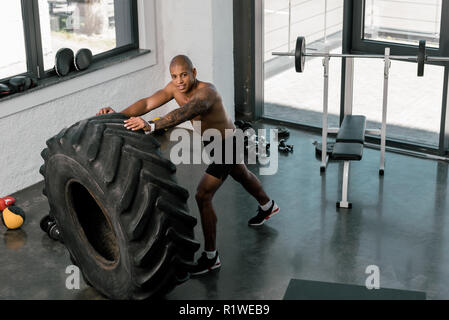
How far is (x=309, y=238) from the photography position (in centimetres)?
464

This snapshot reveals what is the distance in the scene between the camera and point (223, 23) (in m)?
6.26

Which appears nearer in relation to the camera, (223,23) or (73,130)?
(73,130)

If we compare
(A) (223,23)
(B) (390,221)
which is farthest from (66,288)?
(A) (223,23)

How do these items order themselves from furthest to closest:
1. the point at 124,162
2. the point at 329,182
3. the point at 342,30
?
1. the point at 342,30
2. the point at 329,182
3. the point at 124,162

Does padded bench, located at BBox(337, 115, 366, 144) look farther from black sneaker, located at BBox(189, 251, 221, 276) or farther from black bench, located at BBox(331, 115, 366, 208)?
black sneaker, located at BBox(189, 251, 221, 276)

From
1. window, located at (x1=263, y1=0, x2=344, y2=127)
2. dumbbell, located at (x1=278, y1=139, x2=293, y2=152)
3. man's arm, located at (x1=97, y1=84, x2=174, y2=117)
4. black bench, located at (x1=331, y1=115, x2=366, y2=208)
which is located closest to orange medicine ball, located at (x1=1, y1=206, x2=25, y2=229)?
man's arm, located at (x1=97, y1=84, x2=174, y2=117)

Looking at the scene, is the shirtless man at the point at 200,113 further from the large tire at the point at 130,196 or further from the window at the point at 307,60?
the window at the point at 307,60

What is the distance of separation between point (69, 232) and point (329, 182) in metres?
2.28

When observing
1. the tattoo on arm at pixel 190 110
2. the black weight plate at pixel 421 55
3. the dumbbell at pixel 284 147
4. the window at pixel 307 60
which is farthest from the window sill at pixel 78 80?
the black weight plate at pixel 421 55

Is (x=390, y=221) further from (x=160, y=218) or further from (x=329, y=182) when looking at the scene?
(x=160, y=218)

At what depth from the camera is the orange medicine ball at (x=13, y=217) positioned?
4.83 metres

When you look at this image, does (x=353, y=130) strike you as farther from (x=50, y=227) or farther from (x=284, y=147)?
(x=50, y=227)

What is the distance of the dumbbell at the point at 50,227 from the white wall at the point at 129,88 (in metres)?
0.80

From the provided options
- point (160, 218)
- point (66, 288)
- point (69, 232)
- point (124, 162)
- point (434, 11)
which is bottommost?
point (66, 288)
